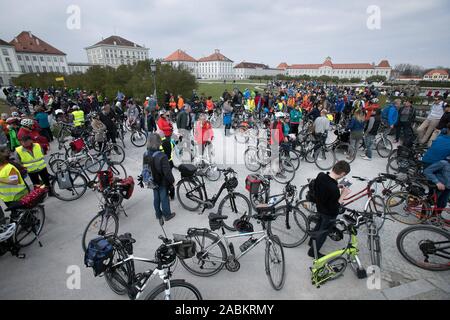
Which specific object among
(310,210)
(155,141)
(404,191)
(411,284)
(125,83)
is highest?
(125,83)

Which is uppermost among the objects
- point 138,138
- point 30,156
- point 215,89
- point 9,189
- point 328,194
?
point 215,89

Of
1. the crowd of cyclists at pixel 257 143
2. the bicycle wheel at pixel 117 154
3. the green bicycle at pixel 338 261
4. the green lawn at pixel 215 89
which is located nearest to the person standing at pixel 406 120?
the crowd of cyclists at pixel 257 143

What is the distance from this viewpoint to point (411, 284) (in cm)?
322

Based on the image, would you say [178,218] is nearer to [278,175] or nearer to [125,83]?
[278,175]

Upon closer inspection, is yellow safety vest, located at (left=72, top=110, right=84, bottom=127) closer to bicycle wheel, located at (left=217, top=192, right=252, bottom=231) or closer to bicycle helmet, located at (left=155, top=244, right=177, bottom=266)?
bicycle wheel, located at (left=217, top=192, right=252, bottom=231)

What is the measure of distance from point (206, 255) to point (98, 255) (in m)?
1.54

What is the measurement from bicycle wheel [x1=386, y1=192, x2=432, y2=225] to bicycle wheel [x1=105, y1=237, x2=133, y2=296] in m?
5.43

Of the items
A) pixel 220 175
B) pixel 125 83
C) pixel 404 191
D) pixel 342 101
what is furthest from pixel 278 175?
pixel 125 83

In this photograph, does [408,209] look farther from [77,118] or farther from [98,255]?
[77,118]

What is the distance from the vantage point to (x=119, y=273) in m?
2.95

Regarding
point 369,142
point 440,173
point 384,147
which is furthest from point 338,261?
point 384,147

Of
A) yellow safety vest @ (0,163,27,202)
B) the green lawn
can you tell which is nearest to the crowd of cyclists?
yellow safety vest @ (0,163,27,202)

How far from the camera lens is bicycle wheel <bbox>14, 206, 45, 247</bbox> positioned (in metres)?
3.95
